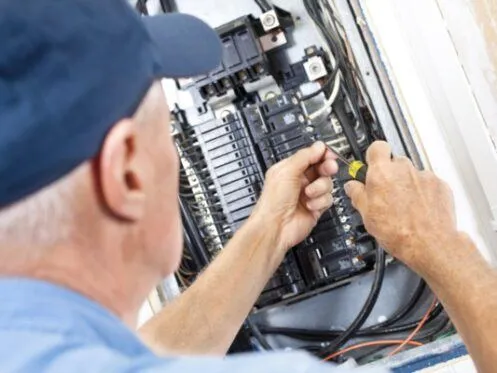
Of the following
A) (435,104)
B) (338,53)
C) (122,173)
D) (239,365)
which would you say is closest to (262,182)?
(338,53)

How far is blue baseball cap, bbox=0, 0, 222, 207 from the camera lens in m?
0.64

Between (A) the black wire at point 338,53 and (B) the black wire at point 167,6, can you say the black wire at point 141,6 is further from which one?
(A) the black wire at point 338,53

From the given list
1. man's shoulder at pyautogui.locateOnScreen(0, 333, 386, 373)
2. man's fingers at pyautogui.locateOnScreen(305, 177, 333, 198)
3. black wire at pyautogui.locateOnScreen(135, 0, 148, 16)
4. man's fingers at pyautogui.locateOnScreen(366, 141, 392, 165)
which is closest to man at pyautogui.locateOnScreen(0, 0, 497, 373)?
man's shoulder at pyautogui.locateOnScreen(0, 333, 386, 373)

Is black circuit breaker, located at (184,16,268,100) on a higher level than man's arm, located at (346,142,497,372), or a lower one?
higher

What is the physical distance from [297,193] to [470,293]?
451 mm

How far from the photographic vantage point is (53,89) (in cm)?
65

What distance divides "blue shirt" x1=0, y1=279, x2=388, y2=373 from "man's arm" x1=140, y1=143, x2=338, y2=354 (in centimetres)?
69

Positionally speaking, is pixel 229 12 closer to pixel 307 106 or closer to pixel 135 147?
pixel 307 106

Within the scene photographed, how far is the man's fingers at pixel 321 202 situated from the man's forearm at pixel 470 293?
0.32 meters

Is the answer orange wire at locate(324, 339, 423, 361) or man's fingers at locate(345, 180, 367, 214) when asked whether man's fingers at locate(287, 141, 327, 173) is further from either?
orange wire at locate(324, 339, 423, 361)

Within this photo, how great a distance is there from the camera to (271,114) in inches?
59.8

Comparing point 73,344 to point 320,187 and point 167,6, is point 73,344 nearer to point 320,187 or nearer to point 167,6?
point 320,187

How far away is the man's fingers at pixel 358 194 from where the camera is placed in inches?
47.6

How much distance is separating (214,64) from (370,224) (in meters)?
0.42
